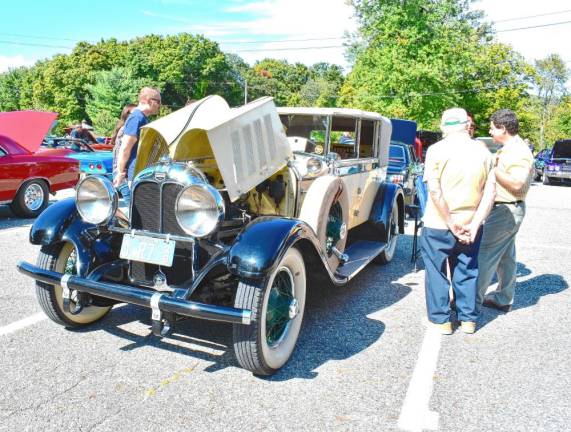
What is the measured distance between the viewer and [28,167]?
8766 millimetres

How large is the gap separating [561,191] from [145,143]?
17.0 metres

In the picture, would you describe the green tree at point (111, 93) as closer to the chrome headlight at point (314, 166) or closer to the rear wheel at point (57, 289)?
the chrome headlight at point (314, 166)

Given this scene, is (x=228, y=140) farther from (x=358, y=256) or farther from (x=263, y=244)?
(x=358, y=256)

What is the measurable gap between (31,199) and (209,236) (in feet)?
23.2

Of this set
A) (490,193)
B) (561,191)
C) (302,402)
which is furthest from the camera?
(561,191)

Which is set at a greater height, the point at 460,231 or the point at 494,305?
the point at 460,231

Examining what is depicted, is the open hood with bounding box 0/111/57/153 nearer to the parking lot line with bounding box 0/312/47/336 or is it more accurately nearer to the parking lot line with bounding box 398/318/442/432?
the parking lot line with bounding box 0/312/47/336

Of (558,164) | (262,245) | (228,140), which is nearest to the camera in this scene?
(262,245)

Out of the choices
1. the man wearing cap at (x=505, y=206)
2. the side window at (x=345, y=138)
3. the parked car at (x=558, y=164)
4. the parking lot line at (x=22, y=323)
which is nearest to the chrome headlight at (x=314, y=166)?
the side window at (x=345, y=138)

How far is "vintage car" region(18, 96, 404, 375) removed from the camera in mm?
3035

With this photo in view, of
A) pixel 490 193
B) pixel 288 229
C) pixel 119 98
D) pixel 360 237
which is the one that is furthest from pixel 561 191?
pixel 119 98

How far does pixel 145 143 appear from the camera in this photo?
4.03 meters

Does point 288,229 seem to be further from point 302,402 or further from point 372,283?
point 372,283

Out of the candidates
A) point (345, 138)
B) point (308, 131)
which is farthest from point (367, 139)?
point (308, 131)
